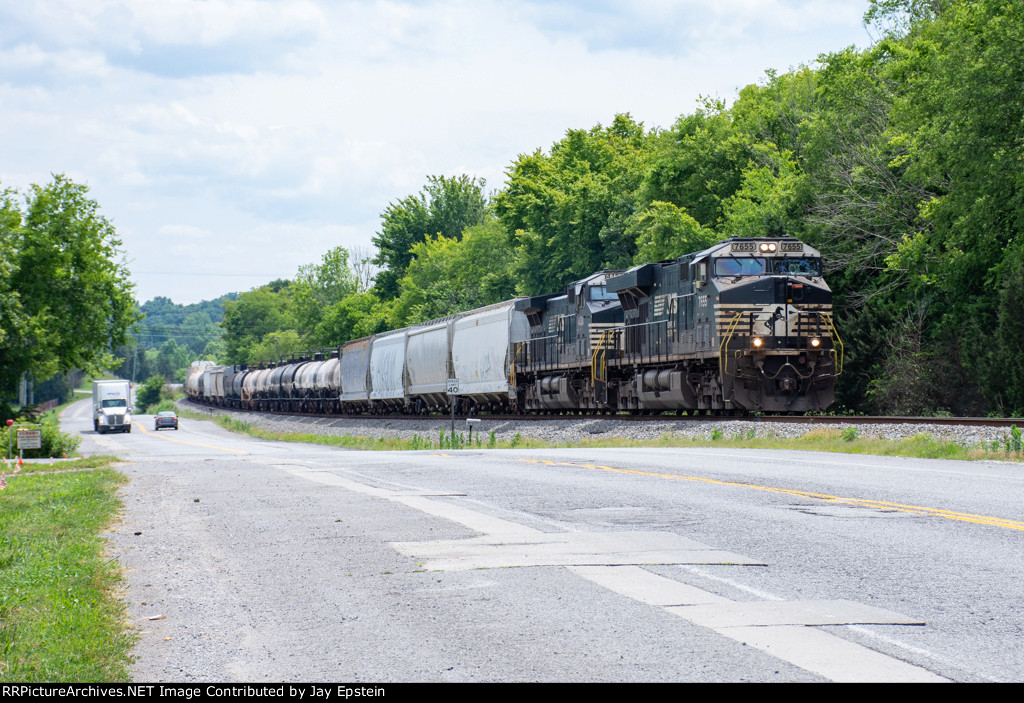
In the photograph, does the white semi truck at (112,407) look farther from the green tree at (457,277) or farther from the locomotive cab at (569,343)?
the locomotive cab at (569,343)

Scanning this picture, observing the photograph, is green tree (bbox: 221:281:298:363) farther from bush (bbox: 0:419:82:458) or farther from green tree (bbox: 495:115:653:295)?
bush (bbox: 0:419:82:458)

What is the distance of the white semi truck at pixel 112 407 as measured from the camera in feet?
227

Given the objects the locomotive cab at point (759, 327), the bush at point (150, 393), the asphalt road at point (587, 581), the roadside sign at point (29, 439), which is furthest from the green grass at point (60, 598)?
the bush at point (150, 393)

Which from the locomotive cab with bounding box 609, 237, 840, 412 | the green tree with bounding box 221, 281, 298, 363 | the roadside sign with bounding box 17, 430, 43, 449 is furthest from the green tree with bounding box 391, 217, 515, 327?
the green tree with bounding box 221, 281, 298, 363

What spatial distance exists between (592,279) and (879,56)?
1448cm

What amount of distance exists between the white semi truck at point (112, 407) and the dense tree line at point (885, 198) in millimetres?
28777

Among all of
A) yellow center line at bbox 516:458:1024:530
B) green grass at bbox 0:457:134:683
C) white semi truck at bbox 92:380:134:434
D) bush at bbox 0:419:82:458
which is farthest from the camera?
white semi truck at bbox 92:380:134:434

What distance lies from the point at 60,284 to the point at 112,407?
24530mm

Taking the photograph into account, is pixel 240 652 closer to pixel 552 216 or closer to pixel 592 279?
pixel 592 279

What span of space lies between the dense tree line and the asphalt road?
691 inches

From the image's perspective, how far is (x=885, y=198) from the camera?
36.4 m

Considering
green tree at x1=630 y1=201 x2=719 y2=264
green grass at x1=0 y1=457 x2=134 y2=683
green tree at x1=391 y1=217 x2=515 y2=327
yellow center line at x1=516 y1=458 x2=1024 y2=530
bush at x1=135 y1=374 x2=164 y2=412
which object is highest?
green tree at x1=391 y1=217 x2=515 y2=327

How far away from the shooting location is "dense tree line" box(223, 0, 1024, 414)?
29.1m

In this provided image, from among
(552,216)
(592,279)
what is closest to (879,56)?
(592,279)
